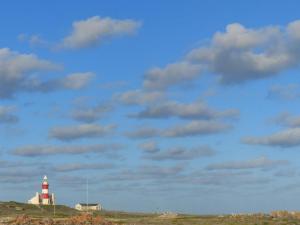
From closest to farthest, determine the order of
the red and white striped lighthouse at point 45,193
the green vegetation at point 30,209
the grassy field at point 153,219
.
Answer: the grassy field at point 153,219 < the green vegetation at point 30,209 < the red and white striped lighthouse at point 45,193

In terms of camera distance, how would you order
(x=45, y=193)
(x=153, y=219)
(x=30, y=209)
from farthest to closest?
(x=45, y=193)
(x=30, y=209)
(x=153, y=219)

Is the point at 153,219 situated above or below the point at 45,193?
below

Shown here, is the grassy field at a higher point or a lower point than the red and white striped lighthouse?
lower

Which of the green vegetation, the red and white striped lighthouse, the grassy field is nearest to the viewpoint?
the grassy field

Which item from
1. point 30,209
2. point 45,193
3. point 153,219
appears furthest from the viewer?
point 45,193

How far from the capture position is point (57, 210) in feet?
485

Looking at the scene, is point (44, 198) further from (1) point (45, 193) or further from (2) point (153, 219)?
(2) point (153, 219)

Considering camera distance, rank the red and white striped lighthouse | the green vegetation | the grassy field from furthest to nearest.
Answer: the red and white striped lighthouse
the green vegetation
the grassy field

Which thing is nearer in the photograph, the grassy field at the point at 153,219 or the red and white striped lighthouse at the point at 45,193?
the grassy field at the point at 153,219

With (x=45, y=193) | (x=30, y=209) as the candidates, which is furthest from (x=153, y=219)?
(x=45, y=193)

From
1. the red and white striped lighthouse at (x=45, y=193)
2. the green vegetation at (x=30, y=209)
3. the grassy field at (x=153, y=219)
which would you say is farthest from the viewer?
the red and white striped lighthouse at (x=45, y=193)

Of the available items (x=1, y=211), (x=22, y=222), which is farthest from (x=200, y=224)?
(x=1, y=211)

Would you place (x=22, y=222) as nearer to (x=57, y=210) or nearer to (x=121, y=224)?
(x=121, y=224)

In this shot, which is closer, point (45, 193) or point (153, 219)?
point (153, 219)
